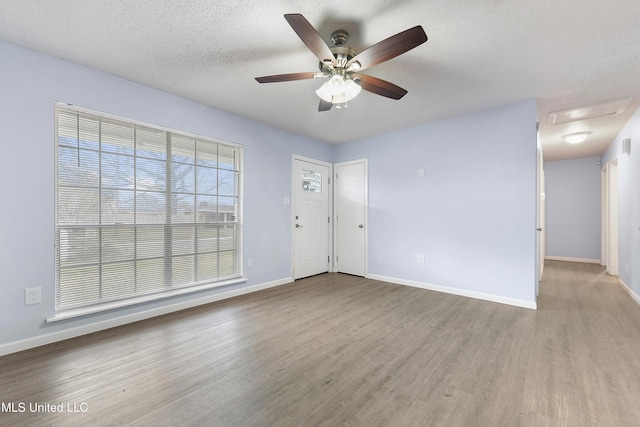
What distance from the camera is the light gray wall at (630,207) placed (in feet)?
11.1

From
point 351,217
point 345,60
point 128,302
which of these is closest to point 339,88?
point 345,60

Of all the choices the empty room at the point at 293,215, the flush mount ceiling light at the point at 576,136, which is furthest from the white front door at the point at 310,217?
the flush mount ceiling light at the point at 576,136

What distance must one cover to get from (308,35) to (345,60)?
0.51 meters

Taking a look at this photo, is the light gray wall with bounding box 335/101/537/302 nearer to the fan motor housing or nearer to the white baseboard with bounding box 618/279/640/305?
the white baseboard with bounding box 618/279/640/305

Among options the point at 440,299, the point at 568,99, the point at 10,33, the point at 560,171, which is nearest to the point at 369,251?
the point at 440,299

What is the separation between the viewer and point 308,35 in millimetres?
1651

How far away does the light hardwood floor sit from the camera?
151 centimetres

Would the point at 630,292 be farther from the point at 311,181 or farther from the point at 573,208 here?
the point at 311,181

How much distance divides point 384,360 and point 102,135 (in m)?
3.28

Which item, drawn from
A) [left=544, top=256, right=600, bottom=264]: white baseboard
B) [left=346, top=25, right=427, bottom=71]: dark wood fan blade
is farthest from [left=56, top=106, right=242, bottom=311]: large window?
[left=544, top=256, right=600, bottom=264]: white baseboard

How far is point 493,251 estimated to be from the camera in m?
3.42

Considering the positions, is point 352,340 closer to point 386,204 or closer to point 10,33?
point 386,204

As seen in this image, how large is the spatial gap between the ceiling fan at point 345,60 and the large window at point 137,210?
5.42 feet

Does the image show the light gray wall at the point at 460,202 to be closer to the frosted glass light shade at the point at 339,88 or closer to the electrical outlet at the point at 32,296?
the frosted glass light shade at the point at 339,88
